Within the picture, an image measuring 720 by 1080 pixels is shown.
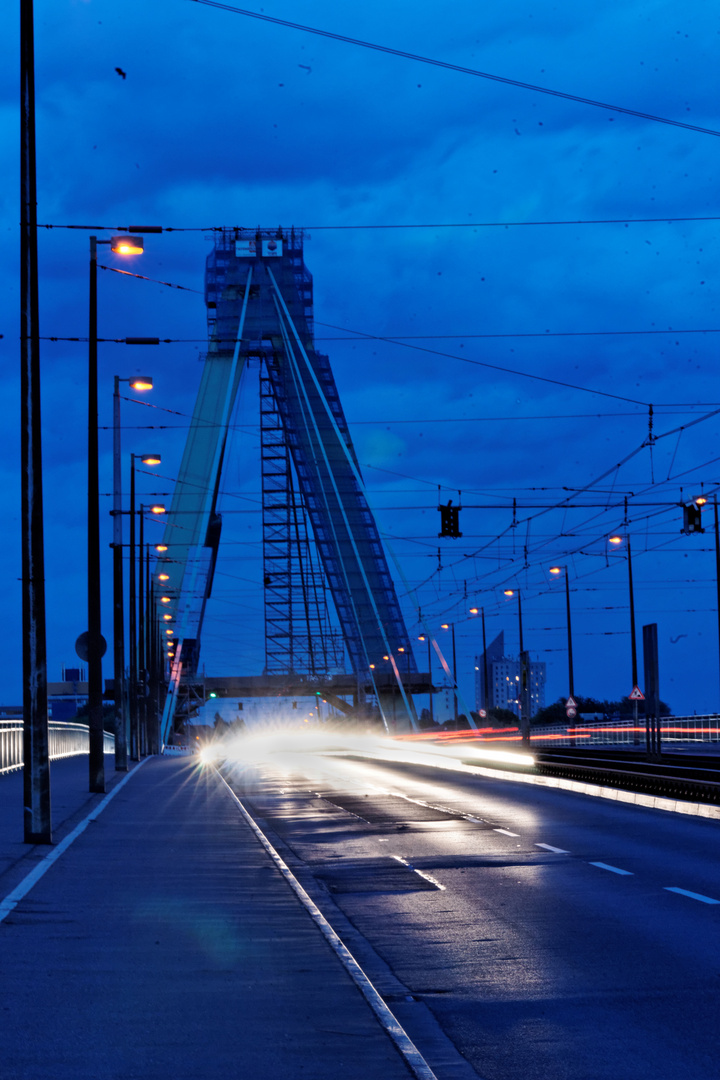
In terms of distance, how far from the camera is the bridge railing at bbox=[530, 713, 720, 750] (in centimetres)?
7475

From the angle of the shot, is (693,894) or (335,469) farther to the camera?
(335,469)

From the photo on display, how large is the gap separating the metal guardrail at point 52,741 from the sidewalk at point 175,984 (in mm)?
8329

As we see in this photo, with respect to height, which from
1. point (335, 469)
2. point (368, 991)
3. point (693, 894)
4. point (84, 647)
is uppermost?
point (335, 469)

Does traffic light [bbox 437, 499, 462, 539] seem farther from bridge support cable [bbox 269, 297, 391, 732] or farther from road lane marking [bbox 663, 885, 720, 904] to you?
bridge support cable [bbox 269, 297, 391, 732]

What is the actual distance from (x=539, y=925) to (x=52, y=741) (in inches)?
1610

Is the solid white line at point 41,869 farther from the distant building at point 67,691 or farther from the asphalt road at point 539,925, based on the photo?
the distant building at point 67,691

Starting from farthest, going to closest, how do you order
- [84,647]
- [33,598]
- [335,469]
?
[335,469] < [84,647] < [33,598]

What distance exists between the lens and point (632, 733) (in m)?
78.1

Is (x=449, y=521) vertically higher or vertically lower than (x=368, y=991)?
higher

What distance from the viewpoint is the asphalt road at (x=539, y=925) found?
7492 mm

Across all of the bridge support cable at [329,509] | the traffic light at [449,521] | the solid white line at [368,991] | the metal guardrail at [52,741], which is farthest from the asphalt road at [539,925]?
the bridge support cable at [329,509]

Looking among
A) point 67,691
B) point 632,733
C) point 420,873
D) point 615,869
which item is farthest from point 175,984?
point 67,691

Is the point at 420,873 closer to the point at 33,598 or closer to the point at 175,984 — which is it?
the point at 33,598

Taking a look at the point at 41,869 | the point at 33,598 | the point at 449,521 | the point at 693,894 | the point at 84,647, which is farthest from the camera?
the point at 449,521
